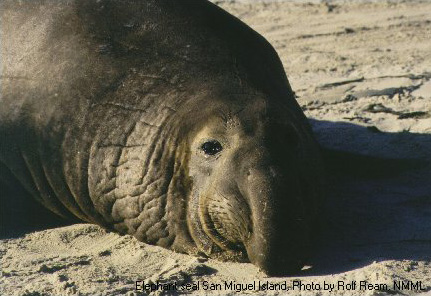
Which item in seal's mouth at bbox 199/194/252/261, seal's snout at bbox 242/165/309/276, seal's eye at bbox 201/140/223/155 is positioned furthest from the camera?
seal's eye at bbox 201/140/223/155

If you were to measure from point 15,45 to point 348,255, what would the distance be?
2471 millimetres

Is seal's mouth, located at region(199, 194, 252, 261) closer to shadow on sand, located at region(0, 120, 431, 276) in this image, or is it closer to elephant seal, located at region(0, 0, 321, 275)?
elephant seal, located at region(0, 0, 321, 275)

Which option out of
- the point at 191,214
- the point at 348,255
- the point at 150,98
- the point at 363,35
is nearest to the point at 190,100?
the point at 150,98

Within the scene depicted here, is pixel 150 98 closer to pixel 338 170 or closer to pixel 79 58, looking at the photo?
pixel 79 58

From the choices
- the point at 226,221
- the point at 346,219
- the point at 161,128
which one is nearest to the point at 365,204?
the point at 346,219

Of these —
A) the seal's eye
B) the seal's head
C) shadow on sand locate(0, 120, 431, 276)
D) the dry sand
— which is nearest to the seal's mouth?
the seal's head

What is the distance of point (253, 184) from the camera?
15.3 ft

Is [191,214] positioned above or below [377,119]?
below

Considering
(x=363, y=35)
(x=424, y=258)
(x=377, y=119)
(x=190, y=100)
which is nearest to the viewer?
(x=424, y=258)

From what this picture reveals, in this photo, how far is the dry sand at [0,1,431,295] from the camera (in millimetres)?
4797

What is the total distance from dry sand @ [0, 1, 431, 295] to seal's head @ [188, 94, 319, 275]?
0.13m

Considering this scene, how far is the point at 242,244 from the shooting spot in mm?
4941

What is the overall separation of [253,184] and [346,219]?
3.31ft

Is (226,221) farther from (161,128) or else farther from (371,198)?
(371,198)
